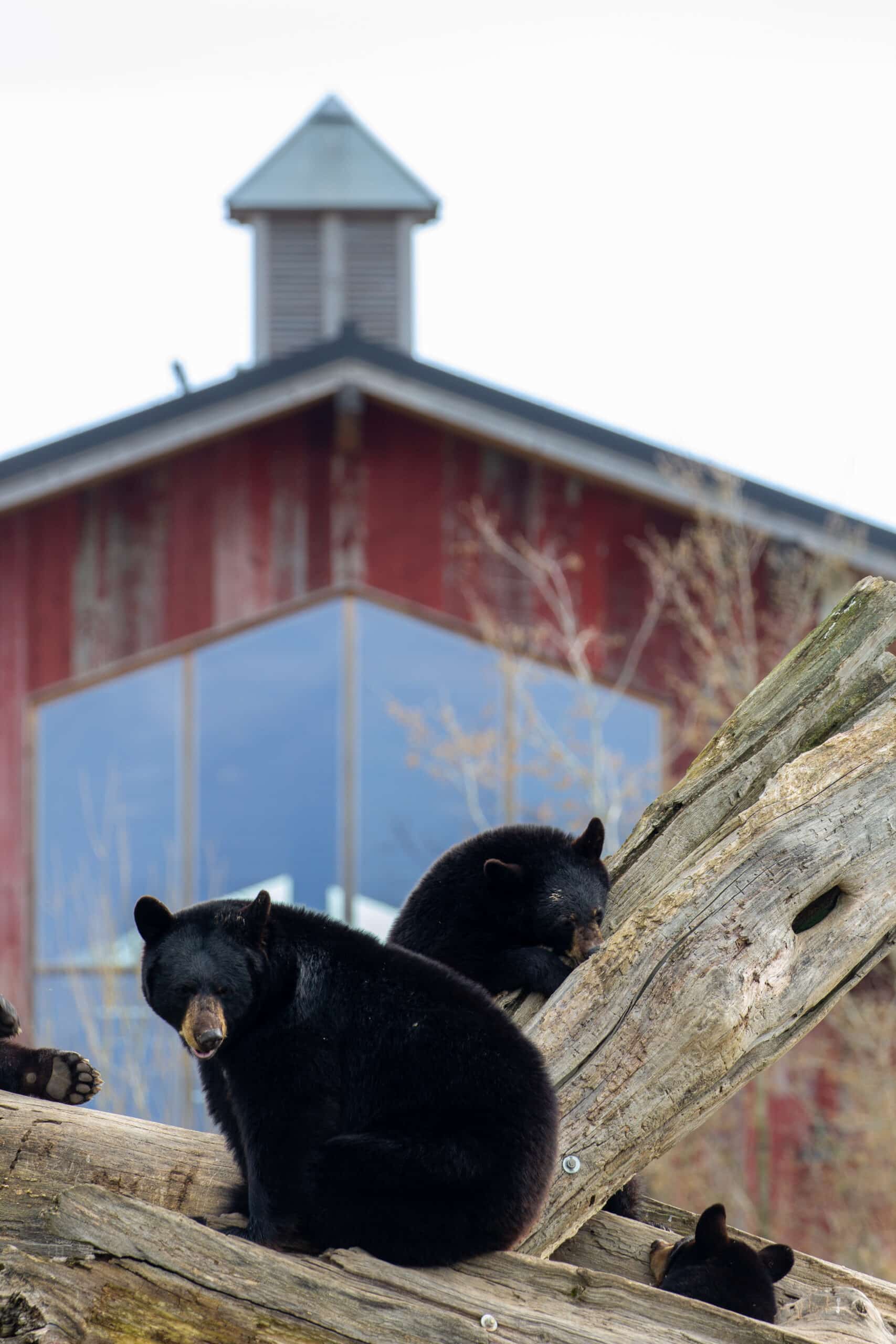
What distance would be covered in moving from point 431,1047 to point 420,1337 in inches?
24.9

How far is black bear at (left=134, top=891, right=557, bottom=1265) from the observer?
136 inches

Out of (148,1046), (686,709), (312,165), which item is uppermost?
(312,165)

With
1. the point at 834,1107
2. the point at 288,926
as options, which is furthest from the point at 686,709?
the point at 288,926

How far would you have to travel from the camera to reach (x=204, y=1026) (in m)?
3.41

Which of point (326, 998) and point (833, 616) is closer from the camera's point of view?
point (326, 998)

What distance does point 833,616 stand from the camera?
16.7 feet

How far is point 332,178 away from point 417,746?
8.70 metres

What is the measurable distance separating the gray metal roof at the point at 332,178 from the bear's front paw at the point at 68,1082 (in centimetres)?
1563

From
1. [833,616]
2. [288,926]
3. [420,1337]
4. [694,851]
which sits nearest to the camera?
[420,1337]

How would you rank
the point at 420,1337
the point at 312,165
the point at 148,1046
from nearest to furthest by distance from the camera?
the point at 420,1337 < the point at 148,1046 < the point at 312,165

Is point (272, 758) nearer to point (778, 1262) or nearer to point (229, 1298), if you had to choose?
point (778, 1262)

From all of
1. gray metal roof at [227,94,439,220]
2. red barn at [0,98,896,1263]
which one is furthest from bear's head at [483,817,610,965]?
gray metal roof at [227,94,439,220]

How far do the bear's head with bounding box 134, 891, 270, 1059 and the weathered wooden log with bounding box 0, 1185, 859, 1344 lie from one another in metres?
0.43

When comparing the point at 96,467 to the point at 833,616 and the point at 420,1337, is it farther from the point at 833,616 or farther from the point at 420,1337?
the point at 420,1337
